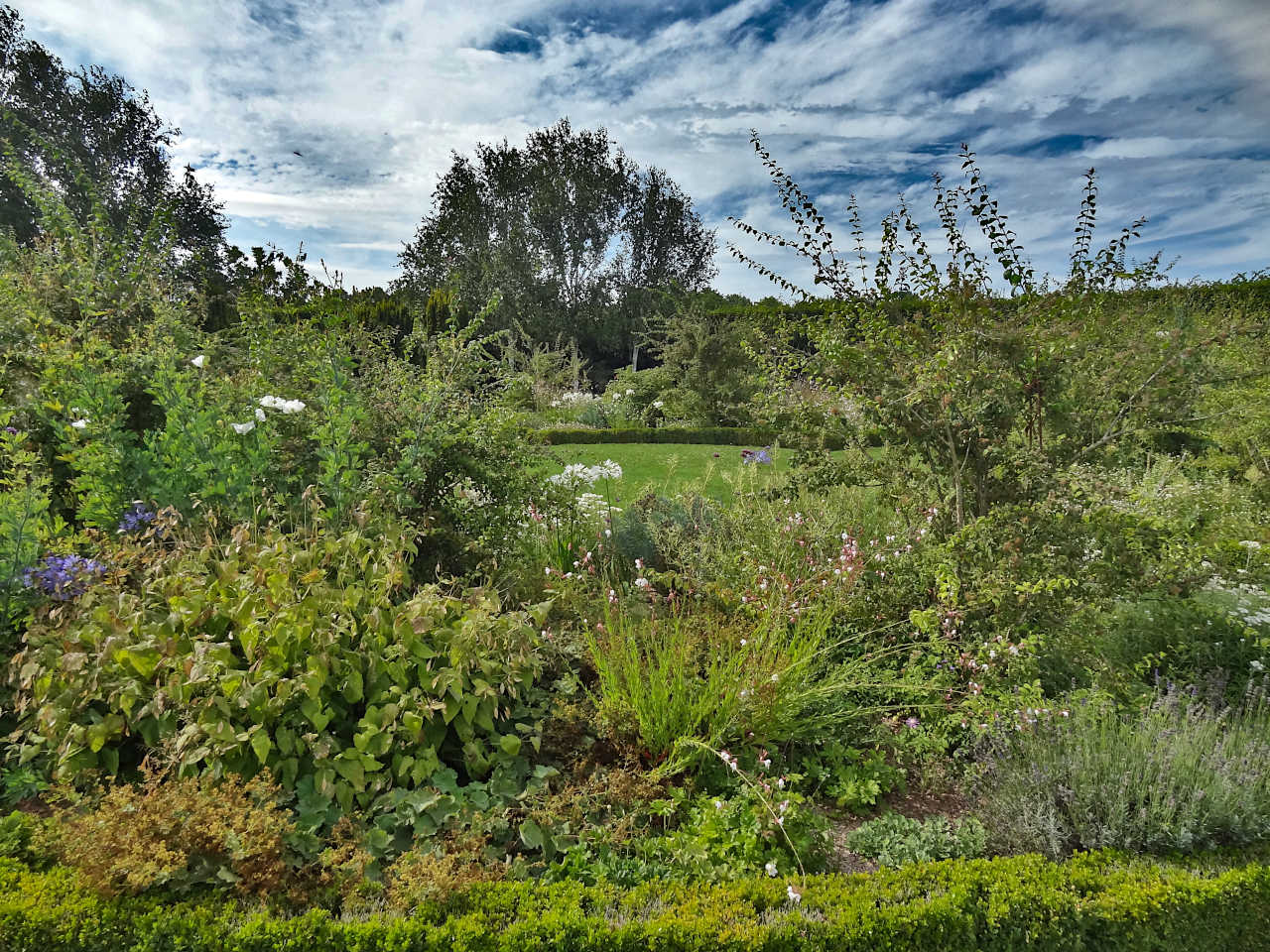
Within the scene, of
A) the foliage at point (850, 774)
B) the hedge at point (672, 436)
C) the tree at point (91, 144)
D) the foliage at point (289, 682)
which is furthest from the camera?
the tree at point (91, 144)

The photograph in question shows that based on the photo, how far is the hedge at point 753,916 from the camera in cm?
205

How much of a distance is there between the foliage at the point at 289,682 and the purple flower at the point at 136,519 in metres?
0.61

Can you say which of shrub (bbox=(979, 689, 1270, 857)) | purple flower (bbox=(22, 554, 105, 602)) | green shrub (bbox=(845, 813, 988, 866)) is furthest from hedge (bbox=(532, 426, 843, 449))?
green shrub (bbox=(845, 813, 988, 866))

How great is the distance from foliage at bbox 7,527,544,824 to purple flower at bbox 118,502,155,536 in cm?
61

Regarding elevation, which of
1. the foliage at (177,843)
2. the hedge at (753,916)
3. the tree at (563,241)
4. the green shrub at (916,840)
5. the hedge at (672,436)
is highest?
the tree at (563,241)

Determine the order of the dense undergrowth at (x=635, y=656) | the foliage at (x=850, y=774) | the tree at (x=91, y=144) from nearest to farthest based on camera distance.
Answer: the dense undergrowth at (x=635, y=656) < the foliage at (x=850, y=774) < the tree at (x=91, y=144)

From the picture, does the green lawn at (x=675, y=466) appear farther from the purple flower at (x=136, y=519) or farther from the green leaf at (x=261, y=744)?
the green leaf at (x=261, y=744)

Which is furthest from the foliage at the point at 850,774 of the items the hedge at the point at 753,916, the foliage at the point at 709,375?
the foliage at the point at 709,375

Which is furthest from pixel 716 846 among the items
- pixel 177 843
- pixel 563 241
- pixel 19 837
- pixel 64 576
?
pixel 563 241

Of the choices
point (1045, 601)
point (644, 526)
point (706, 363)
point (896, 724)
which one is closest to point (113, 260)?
point (644, 526)

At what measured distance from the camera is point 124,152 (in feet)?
86.8

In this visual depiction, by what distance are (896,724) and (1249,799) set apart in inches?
51.0

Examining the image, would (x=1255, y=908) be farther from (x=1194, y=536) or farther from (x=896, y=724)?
(x=1194, y=536)

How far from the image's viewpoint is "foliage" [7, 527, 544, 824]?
257 cm
